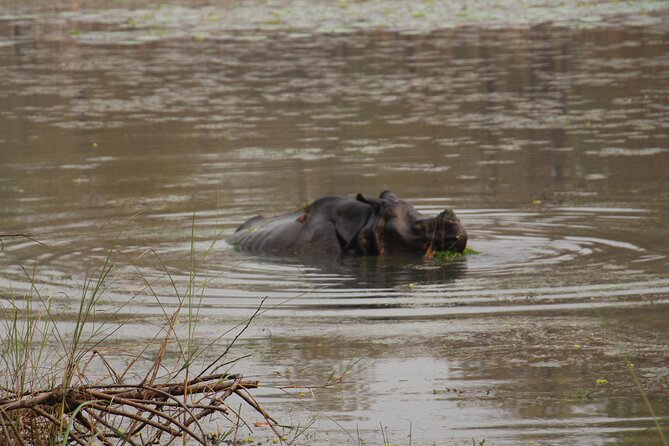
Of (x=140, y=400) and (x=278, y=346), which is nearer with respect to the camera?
(x=140, y=400)

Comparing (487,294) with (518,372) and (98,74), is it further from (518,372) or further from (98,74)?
(98,74)

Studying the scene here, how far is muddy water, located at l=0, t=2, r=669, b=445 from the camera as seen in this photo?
20.9 ft

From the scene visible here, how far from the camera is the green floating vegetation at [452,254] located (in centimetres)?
990

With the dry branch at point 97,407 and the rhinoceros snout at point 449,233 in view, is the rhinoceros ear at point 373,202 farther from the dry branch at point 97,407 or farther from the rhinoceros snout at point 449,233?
the dry branch at point 97,407

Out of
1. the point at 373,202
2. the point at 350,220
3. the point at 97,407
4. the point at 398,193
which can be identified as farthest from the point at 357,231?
the point at 97,407

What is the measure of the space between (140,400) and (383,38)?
24.1m

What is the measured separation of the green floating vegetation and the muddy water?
0.14m

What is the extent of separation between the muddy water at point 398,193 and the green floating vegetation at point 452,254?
144 mm

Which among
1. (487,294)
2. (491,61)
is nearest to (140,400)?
(487,294)

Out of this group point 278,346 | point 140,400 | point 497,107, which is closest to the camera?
point 140,400

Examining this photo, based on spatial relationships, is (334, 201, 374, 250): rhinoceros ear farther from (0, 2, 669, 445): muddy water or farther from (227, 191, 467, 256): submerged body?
(0, 2, 669, 445): muddy water

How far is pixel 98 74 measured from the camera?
23875 millimetres

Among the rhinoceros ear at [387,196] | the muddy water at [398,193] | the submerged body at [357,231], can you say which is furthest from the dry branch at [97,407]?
the rhinoceros ear at [387,196]

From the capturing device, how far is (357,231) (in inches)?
402
